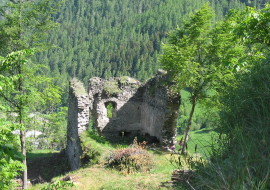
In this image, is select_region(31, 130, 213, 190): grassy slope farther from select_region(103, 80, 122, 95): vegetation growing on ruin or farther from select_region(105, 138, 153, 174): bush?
select_region(103, 80, 122, 95): vegetation growing on ruin

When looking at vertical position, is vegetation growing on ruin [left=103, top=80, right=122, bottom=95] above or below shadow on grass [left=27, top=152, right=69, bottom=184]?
above

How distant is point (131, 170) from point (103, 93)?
24.5 feet

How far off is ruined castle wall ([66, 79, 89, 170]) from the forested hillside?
74274mm

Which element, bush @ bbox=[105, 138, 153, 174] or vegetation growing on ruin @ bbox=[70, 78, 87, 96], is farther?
vegetation growing on ruin @ bbox=[70, 78, 87, 96]

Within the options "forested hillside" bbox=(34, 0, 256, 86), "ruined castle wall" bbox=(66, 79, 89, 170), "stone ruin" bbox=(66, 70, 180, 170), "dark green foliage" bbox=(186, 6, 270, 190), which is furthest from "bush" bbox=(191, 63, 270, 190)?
"forested hillside" bbox=(34, 0, 256, 86)

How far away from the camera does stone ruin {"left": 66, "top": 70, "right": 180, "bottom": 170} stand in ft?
47.3

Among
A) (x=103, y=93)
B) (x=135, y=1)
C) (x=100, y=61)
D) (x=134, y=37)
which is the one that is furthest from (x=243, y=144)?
(x=135, y=1)

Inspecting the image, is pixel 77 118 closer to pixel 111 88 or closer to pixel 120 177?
pixel 111 88

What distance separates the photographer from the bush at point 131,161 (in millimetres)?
10734

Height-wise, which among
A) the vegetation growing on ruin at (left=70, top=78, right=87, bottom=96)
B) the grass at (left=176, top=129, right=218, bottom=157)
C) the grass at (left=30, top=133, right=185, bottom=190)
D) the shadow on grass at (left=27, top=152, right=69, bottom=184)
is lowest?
the shadow on grass at (left=27, top=152, right=69, bottom=184)

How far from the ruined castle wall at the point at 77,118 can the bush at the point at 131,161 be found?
3331 mm

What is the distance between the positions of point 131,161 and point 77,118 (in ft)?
16.8

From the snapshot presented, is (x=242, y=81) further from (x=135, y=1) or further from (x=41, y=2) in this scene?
(x=135, y=1)

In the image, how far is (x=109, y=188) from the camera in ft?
26.7
